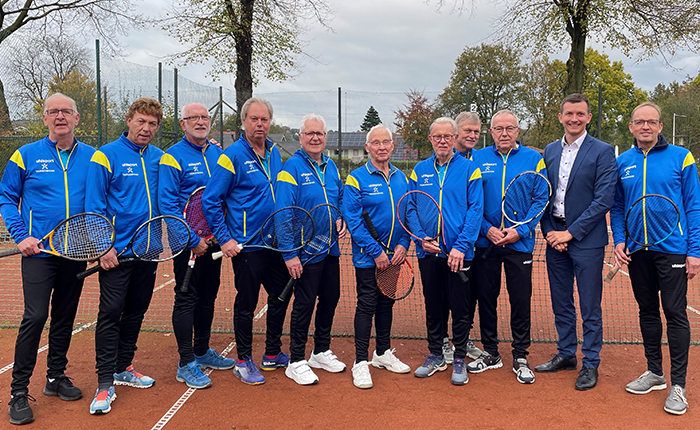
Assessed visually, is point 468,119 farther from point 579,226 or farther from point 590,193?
point 579,226

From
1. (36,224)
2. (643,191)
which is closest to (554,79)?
(643,191)

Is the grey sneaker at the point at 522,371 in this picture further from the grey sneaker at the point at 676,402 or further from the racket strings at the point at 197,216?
the racket strings at the point at 197,216

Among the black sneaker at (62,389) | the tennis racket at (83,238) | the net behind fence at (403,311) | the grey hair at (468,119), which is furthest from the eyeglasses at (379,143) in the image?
the black sneaker at (62,389)

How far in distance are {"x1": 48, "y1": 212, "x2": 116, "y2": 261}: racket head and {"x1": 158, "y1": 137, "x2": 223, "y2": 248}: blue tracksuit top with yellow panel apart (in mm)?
450

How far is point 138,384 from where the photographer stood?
13.0ft

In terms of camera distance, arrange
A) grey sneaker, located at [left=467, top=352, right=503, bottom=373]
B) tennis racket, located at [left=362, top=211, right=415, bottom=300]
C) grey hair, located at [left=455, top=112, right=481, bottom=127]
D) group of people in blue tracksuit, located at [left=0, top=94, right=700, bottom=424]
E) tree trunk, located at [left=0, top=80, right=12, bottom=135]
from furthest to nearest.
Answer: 1. tree trunk, located at [left=0, top=80, right=12, bottom=135]
2. grey hair, located at [left=455, top=112, right=481, bottom=127]
3. grey sneaker, located at [left=467, top=352, right=503, bottom=373]
4. tennis racket, located at [left=362, top=211, right=415, bottom=300]
5. group of people in blue tracksuit, located at [left=0, top=94, right=700, bottom=424]

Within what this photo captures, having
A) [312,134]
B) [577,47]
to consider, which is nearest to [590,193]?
[312,134]

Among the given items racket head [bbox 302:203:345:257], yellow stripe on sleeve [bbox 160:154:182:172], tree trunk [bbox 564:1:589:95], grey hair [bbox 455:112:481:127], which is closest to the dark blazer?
grey hair [bbox 455:112:481:127]

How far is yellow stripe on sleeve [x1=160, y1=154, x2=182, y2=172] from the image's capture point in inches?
152

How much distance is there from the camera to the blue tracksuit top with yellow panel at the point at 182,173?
3805 millimetres

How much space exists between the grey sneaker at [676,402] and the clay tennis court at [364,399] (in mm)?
55

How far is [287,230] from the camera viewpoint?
389cm

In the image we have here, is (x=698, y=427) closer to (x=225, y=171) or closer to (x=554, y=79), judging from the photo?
(x=225, y=171)

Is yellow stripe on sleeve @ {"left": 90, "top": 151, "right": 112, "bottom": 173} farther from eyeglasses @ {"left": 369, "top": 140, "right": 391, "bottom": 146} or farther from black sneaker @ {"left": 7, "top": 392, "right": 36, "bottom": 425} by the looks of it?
eyeglasses @ {"left": 369, "top": 140, "right": 391, "bottom": 146}
